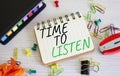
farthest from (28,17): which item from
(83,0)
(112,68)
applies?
(112,68)

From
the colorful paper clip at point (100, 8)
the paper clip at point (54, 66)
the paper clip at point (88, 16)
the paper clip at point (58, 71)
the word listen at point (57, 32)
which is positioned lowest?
the paper clip at point (58, 71)

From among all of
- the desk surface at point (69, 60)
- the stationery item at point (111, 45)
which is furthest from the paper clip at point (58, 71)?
the stationery item at point (111, 45)

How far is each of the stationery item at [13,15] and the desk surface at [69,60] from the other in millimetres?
21

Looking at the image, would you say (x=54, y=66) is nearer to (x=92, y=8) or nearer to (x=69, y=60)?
(x=69, y=60)

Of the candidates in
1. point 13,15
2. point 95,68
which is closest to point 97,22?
point 95,68

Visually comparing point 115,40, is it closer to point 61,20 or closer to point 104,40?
point 104,40

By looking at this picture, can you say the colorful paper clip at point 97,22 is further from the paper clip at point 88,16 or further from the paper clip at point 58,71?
the paper clip at point 58,71

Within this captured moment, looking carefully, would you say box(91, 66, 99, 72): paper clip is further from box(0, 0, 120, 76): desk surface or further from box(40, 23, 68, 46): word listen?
box(40, 23, 68, 46): word listen

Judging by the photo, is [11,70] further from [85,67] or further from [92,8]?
[92,8]

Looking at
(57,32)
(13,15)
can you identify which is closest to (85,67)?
(57,32)

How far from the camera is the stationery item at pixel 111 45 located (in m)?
0.73

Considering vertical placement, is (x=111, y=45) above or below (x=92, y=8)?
below

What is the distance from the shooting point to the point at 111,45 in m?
0.73

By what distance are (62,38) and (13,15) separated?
0.16 m
